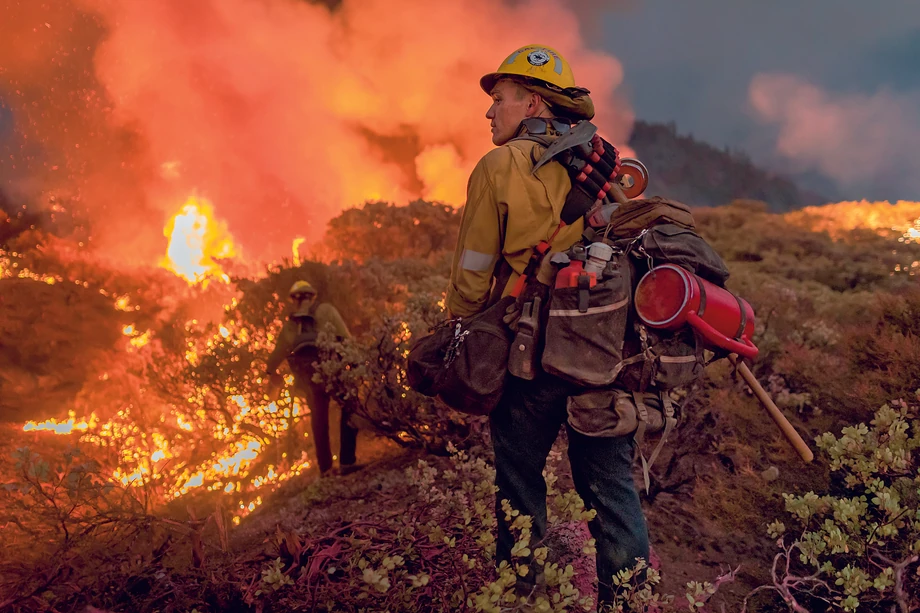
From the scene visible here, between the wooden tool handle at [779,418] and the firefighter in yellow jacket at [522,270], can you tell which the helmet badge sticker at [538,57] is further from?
the wooden tool handle at [779,418]

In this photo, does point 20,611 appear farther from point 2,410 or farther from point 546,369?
point 2,410

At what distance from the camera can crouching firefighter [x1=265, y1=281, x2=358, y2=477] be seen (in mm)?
5879

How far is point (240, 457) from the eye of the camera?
7.12m

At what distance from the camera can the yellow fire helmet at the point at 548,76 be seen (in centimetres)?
241

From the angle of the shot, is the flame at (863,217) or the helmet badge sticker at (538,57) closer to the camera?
the helmet badge sticker at (538,57)

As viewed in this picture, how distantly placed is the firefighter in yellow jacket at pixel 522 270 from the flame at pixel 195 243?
511 inches

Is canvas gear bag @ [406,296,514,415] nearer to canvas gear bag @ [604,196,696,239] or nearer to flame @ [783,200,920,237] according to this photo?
canvas gear bag @ [604,196,696,239]

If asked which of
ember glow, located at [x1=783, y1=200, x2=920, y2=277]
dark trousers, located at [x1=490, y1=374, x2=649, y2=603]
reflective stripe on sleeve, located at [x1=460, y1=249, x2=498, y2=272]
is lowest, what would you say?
dark trousers, located at [x1=490, y1=374, x2=649, y2=603]

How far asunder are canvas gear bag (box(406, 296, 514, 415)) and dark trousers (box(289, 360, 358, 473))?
378 centimetres

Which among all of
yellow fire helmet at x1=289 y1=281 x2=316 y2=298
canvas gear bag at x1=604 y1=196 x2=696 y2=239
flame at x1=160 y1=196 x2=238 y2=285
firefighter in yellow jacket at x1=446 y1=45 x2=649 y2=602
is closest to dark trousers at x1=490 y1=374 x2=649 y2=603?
firefighter in yellow jacket at x1=446 y1=45 x2=649 y2=602

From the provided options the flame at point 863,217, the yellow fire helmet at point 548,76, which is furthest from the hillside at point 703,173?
the yellow fire helmet at point 548,76

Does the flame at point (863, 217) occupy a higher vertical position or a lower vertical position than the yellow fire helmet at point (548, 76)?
higher

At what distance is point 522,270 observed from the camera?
2.32 metres

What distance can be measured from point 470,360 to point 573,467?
0.70 metres
